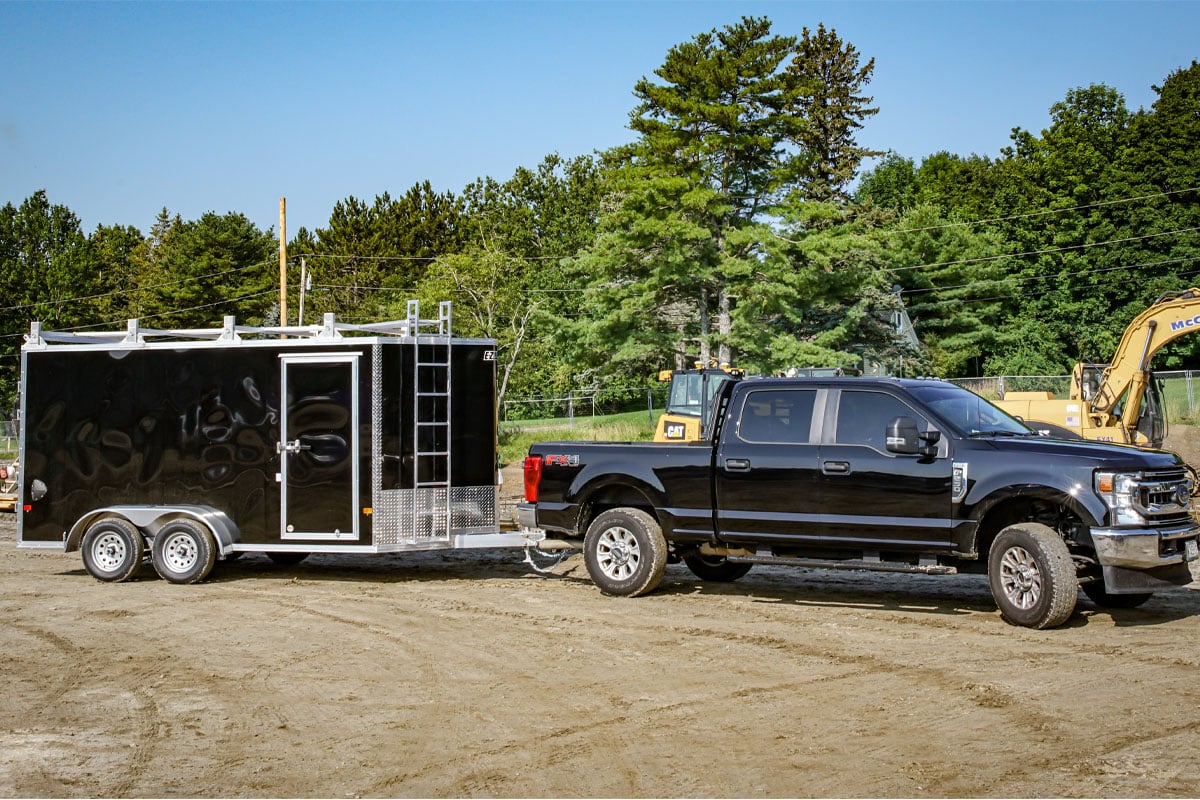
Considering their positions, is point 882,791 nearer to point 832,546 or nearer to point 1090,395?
point 832,546

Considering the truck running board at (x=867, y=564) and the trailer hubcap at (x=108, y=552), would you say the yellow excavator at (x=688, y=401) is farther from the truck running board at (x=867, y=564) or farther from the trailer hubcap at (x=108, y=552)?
the trailer hubcap at (x=108, y=552)

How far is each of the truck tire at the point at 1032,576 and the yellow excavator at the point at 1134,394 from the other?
12736mm

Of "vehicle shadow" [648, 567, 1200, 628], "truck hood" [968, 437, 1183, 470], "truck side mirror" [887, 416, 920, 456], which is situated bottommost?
"vehicle shadow" [648, 567, 1200, 628]

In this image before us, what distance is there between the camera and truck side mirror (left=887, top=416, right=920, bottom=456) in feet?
36.6

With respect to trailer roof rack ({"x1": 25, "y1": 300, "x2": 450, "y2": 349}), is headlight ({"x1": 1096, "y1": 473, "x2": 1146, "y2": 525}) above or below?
below

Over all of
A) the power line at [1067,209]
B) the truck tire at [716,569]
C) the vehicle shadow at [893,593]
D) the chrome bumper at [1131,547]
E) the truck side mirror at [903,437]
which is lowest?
the vehicle shadow at [893,593]

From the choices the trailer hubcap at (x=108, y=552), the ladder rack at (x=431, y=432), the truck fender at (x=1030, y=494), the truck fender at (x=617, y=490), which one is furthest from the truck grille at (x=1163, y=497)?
the trailer hubcap at (x=108, y=552)

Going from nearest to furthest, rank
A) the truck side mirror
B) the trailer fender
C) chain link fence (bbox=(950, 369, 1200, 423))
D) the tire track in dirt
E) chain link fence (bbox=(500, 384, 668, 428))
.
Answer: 1. the tire track in dirt
2. the truck side mirror
3. the trailer fender
4. chain link fence (bbox=(950, 369, 1200, 423))
5. chain link fence (bbox=(500, 384, 668, 428))

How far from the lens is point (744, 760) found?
22.6 feet

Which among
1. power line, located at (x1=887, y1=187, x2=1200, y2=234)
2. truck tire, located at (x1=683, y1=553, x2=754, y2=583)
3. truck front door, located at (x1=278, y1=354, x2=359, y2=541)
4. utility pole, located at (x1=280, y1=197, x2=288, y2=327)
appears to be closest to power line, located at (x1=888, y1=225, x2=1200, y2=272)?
power line, located at (x1=887, y1=187, x2=1200, y2=234)

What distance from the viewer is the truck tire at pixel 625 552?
12773 millimetres

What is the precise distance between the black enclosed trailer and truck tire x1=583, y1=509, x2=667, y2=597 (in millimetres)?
1116

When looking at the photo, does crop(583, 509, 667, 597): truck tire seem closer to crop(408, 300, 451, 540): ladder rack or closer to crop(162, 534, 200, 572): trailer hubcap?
crop(408, 300, 451, 540): ladder rack

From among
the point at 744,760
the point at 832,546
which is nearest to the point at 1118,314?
the point at 832,546
